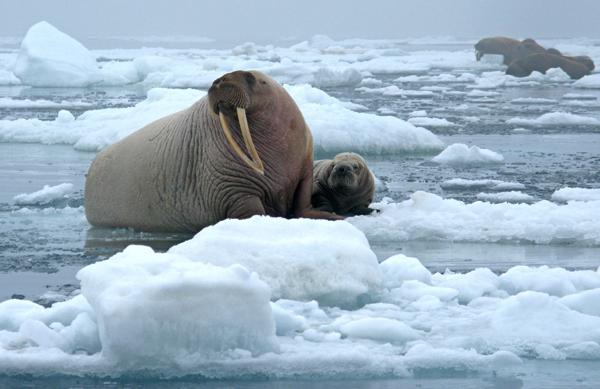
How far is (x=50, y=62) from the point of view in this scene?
21.4 m

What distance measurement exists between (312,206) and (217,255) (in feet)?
7.76

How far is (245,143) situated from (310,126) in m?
3.97

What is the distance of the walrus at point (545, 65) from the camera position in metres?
24.5

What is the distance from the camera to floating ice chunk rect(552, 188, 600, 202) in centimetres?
711

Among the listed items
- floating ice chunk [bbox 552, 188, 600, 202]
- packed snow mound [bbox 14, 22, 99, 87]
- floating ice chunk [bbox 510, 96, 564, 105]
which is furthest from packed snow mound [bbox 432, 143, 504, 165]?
packed snow mound [bbox 14, 22, 99, 87]

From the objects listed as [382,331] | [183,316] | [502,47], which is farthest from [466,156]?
[502,47]

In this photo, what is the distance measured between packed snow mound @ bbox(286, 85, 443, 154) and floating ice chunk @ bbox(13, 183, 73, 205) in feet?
9.57

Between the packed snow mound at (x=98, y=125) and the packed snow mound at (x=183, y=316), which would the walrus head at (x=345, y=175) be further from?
the packed snow mound at (x=98, y=125)

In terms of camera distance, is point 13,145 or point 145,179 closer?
point 145,179

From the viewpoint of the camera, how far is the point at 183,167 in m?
6.43

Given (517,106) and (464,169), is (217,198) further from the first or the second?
(517,106)

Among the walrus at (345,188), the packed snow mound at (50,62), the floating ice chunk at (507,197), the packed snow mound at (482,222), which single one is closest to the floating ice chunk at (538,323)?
the packed snow mound at (482,222)

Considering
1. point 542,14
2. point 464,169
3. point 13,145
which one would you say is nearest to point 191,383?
point 464,169

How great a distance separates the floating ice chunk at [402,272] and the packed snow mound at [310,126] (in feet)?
17.2
